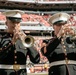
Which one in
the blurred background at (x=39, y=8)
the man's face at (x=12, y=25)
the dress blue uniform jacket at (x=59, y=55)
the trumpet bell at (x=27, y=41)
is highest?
the blurred background at (x=39, y=8)

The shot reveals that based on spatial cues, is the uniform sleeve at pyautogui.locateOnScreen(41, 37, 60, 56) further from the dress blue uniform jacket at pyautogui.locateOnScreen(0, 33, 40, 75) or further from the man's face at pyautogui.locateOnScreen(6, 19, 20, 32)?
the man's face at pyautogui.locateOnScreen(6, 19, 20, 32)

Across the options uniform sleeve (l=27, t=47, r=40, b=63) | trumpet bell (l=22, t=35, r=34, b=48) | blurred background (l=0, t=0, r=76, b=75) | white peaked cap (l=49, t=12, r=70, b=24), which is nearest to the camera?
trumpet bell (l=22, t=35, r=34, b=48)

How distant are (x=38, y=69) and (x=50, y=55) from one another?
15.7 metres

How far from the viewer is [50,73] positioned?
4215 mm

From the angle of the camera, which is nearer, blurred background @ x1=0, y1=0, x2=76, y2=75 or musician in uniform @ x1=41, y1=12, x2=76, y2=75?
musician in uniform @ x1=41, y1=12, x2=76, y2=75

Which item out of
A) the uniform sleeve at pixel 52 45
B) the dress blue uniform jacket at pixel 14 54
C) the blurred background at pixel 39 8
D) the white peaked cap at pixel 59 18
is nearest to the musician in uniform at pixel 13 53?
the dress blue uniform jacket at pixel 14 54

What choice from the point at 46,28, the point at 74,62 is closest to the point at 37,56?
the point at 74,62

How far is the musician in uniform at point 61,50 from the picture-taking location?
13.3 feet

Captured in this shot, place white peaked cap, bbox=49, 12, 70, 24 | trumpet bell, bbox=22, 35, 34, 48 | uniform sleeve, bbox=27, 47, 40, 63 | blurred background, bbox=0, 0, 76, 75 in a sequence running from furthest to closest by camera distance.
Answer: blurred background, bbox=0, 0, 76, 75, white peaked cap, bbox=49, 12, 70, 24, uniform sleeve, bbox=27, 47, 40, 63, trumpet bell, bbox=22, 35, 34, 48

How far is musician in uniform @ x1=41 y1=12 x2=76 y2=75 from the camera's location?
4062 mm

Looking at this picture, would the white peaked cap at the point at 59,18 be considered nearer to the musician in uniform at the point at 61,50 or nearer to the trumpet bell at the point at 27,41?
the musician in uniform at the point at 61,50

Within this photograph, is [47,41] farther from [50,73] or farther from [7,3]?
[7,3]

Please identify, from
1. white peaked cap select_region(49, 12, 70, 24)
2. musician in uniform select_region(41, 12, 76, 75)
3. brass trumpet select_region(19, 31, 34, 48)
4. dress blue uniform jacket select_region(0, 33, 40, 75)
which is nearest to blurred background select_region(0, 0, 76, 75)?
white peaked cap select_region(49, 12, 70, 24)

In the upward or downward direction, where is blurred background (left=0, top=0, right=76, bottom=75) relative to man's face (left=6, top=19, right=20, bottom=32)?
upward
